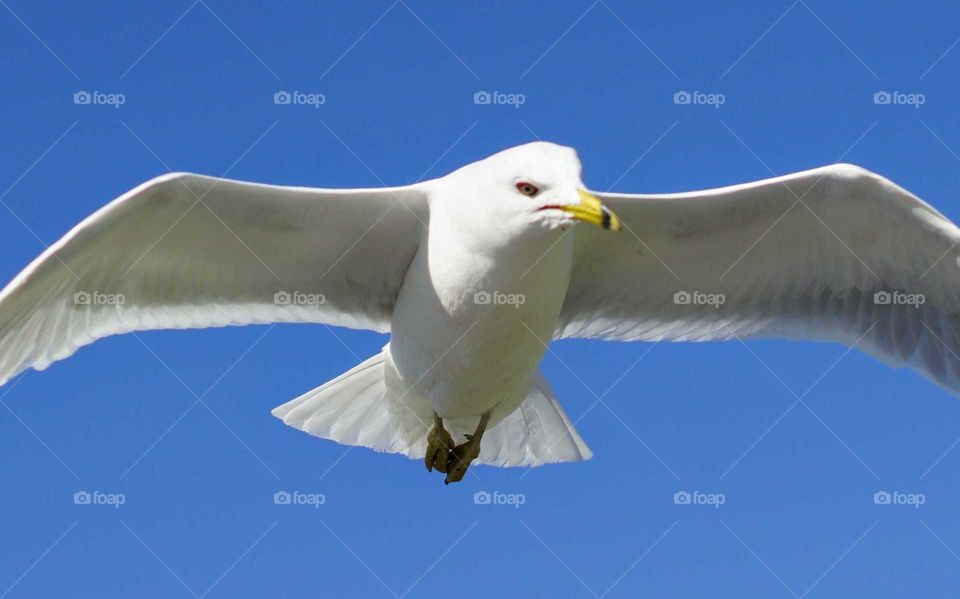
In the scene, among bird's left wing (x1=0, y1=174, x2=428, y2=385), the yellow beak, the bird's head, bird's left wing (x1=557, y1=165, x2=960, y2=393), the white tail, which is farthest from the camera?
the white tail

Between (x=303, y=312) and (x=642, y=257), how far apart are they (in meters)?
2.08

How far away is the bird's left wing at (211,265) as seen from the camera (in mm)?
7168

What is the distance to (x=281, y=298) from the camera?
8188 millimetres

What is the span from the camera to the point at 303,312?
827 centimetres

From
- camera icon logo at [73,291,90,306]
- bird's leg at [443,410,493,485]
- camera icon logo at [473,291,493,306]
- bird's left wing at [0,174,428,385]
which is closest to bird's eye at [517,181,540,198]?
camera icon logo at [473,291,493,306]

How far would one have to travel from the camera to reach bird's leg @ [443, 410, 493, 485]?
8.20m

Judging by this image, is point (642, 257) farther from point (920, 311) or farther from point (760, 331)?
point (920, 311)

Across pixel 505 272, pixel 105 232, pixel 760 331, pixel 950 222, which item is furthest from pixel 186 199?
pixel 950 222

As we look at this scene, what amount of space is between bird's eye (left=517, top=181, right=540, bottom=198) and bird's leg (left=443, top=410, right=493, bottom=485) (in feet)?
6.88

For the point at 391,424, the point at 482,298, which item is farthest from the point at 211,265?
the point at 482,298

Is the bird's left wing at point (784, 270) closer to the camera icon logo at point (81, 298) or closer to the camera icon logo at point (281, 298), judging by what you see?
the camera icon logo at point (281, 298)

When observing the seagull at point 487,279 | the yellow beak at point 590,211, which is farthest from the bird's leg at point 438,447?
the yellow beak at point 590,211

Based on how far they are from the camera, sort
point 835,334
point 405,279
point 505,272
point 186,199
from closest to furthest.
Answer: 1. point 505,272
2. point 186,199
3. point 405,279
4. point 835,334

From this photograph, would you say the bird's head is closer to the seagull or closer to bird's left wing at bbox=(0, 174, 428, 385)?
the seagull
